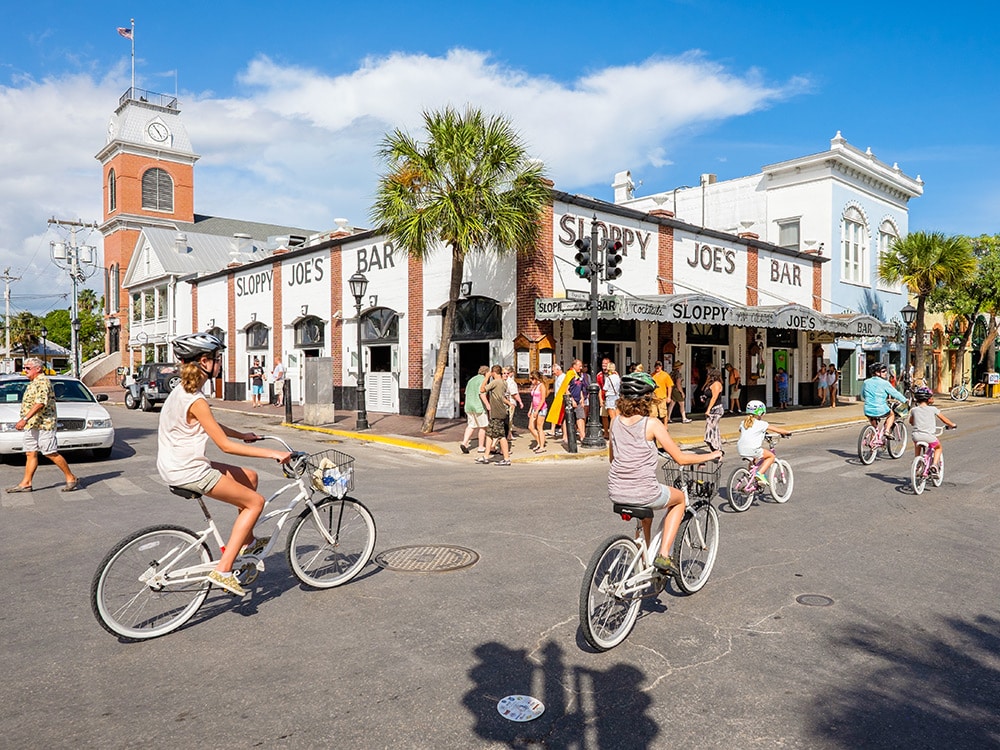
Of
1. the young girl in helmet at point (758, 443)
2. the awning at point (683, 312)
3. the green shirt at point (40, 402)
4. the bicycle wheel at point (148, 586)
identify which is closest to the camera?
the bicycle wheel at point (148, 586)

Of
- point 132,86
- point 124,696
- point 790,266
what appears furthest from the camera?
point 132,86

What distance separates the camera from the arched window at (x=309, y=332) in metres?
26.3

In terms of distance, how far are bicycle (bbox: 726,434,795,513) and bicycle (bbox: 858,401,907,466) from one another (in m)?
4.09

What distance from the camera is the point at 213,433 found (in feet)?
14.9

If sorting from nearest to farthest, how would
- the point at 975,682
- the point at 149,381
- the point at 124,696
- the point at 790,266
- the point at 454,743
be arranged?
1. the point at 454,743
2. the point at 124,696
3. the point at 975,682
4. the point at 149,381
5. the point at 790,266

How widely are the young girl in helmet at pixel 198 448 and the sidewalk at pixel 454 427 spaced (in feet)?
29.6

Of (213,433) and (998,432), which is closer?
(213,433)

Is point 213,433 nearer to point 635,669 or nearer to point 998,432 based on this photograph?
point 635,669

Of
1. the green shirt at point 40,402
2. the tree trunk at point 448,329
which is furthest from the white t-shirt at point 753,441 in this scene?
the tree trunk at point 448,329

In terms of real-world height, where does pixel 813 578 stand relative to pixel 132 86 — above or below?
below

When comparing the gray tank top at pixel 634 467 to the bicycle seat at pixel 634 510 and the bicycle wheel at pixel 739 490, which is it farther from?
the bicycle wheel at pixel 739 490

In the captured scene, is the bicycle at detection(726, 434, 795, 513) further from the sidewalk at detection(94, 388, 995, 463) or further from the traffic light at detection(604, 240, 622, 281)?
the traffic light at detection(604, 240, 622, 281)

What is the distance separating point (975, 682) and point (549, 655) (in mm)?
2446

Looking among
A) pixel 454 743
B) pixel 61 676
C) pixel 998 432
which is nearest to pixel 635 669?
pixel 454 743
